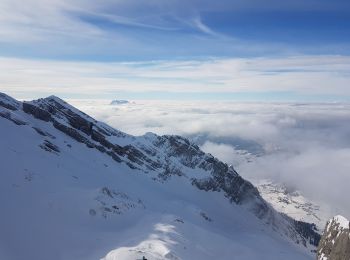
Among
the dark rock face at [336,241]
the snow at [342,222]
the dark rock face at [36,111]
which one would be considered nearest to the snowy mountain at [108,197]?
the dark rock face at [36,111]

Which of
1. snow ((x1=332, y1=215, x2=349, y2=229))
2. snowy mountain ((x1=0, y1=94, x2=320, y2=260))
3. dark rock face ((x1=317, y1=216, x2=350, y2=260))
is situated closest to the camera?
dark rock face ((x1=317, y1=216, x2=350, y2=260))

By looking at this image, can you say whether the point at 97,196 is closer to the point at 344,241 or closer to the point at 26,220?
the point at 26,220

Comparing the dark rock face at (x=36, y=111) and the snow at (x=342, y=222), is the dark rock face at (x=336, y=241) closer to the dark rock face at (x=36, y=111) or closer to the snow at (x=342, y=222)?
the snow at (x=342, y=222)

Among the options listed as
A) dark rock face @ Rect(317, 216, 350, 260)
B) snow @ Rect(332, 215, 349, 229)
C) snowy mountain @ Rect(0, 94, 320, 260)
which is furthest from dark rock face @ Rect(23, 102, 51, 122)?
snow @ Rect(332, 215, 349, 229)

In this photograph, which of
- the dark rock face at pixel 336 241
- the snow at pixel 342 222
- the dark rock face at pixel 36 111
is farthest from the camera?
the dark rock face at pixel 36 111

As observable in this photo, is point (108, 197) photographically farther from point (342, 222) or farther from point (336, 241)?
point (342, 222)

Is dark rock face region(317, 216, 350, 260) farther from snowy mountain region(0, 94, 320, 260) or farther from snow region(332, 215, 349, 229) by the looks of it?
snowy mountain region(0, 94, 320, 260)

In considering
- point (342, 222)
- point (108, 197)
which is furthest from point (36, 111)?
point (342, 222)
